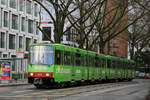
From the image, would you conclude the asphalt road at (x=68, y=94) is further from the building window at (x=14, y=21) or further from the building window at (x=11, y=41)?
the building window at (x=14, y=21)

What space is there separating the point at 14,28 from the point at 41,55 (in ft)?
105

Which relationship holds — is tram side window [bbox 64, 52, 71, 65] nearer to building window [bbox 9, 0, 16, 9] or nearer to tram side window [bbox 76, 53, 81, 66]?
tram side window [bbox 76, 53, 81, 66]

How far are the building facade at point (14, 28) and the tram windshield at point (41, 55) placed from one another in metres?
23.6

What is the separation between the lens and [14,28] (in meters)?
55.6

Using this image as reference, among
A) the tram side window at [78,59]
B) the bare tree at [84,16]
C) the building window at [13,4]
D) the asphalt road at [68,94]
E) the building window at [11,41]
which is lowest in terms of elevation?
the asphalt road at [68,94]

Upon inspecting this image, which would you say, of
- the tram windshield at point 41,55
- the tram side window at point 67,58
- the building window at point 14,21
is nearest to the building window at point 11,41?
the building window at point 14,21

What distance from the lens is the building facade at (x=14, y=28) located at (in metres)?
52.1

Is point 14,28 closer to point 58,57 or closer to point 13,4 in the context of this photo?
point 13,4

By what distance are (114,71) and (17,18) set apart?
19.7 m

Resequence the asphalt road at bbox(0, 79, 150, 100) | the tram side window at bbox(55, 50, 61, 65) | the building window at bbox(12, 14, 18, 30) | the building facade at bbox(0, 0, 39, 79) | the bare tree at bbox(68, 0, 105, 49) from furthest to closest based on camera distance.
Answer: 1. the building window at bbox(12, 14, 18, 30)
2. the building facade at bbox(0, 0, 39, 79)
3. the bare tree at bbox(68, 0, 105, 49)
4. the tram side window at bbox(55, 50, 61, 65)
5. the asphalt road at bbox(0, 79, 150, 100)

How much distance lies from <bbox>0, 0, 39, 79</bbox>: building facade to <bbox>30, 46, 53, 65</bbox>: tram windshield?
23.6 meters

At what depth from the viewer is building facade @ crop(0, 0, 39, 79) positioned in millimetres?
52094

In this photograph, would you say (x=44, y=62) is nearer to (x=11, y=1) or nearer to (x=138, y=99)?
(x=138, y=99)

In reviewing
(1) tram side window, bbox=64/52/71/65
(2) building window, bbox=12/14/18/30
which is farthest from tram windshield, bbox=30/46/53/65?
(2) building window, bbox=12/14/18/30
